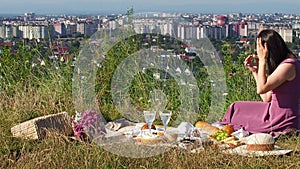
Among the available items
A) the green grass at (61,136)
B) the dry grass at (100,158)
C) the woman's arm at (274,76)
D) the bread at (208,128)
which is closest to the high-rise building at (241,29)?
the green grass at (61,136)

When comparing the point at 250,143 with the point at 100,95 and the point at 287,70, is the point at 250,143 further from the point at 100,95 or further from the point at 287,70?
the point at 100,95

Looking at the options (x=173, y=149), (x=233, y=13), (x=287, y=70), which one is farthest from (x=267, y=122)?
(x=233, y=13)

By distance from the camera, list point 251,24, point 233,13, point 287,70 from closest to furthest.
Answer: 1. point 287,70
2. point 251,24
3. point 233,13

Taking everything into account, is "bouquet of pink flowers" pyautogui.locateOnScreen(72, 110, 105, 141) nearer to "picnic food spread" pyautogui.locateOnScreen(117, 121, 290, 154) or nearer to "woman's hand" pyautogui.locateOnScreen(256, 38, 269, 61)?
"picnic food spread" pyautogui.locateOnScreen(117, 121, 290, 154)

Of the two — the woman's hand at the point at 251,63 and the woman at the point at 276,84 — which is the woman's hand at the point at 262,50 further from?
the woman's hand at the point at 251,63

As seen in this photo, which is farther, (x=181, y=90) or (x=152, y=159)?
(x=181, y=90)

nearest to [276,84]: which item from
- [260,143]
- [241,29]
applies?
[260,143]
